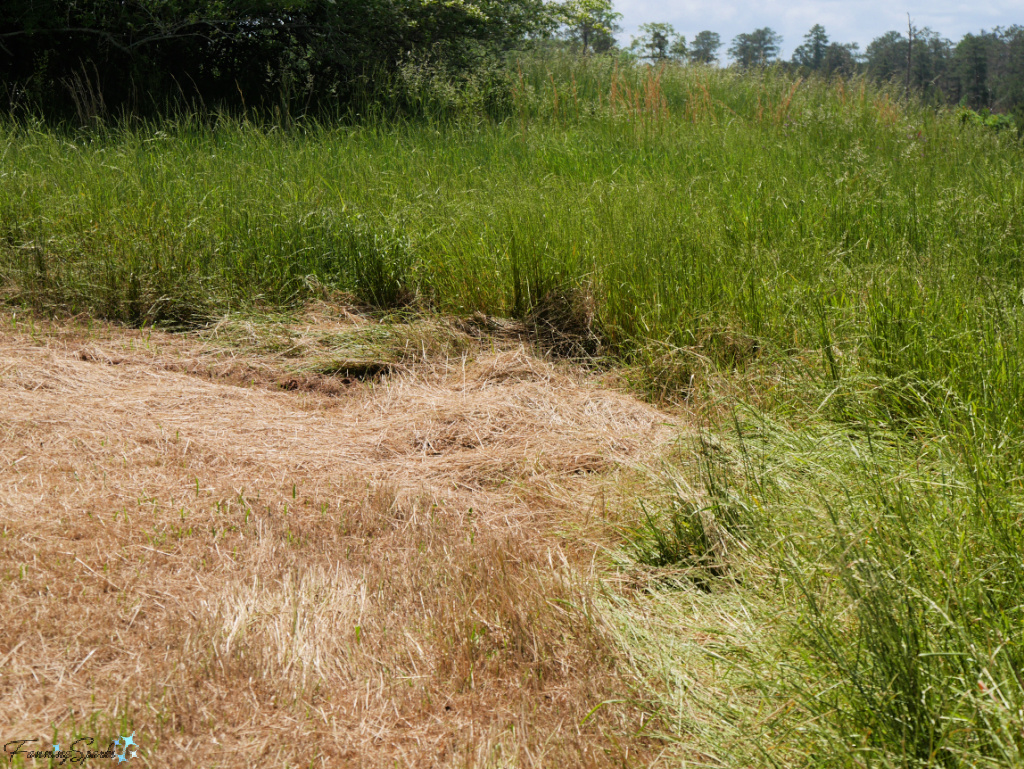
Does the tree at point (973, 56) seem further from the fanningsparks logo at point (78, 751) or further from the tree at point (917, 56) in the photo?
the fanningsparks logo at point (78, 751)

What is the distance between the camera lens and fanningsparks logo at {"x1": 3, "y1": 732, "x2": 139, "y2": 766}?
68.9 inches

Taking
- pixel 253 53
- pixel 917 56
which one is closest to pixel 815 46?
pixel 917 56

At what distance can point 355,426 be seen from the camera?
3723 mm

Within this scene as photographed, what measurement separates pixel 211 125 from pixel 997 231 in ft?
25.2

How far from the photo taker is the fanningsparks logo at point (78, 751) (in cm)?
175

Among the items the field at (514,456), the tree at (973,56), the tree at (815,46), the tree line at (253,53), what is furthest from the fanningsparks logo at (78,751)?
the tree at (815,46)

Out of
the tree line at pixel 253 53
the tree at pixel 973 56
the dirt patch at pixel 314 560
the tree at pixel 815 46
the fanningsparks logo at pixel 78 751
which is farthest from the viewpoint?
the tree at pixel 815 46

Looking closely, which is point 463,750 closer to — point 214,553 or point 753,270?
point 214,553

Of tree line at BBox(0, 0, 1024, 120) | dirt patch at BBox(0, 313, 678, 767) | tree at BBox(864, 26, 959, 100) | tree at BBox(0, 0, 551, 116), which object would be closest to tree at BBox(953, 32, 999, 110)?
tree at BBox(864, 26, 959, 100)

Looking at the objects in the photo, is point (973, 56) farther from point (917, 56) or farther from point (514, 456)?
point (514, 456)

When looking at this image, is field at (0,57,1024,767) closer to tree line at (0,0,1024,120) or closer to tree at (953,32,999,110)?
tree line at (0,0,1024,120)

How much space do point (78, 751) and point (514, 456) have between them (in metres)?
1.94

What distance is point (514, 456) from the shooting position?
3.39 m

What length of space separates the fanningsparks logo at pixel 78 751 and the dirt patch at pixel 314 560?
3cm
